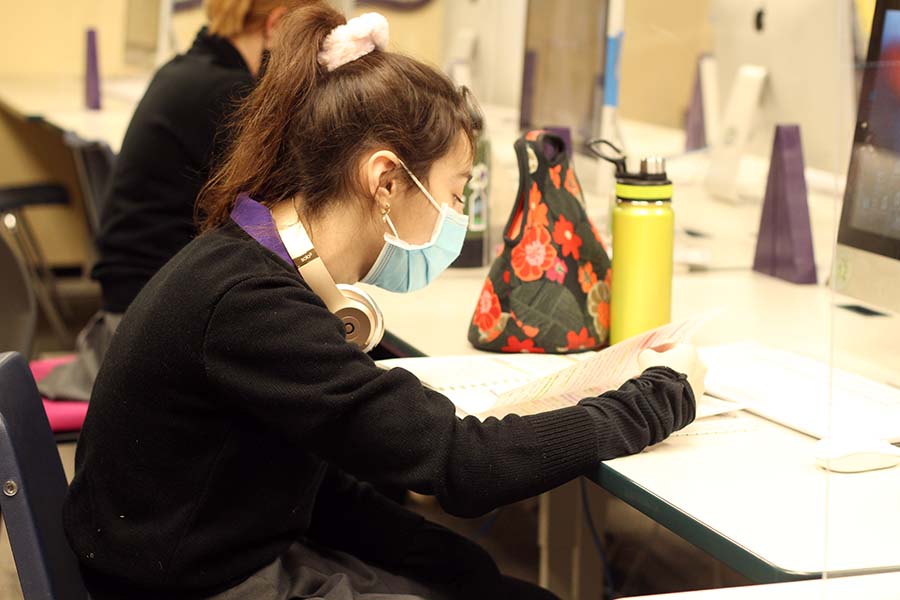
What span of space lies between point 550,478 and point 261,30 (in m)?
1.48

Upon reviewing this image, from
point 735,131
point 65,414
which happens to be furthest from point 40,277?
point 735,131

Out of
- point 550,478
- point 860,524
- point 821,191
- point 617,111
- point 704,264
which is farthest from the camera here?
point 617,111

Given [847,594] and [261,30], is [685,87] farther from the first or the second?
[847,594]

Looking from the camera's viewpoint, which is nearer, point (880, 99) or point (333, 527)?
point (880, 99)

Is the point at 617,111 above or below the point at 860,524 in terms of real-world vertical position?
above

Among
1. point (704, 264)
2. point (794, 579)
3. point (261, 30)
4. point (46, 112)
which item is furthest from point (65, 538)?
point (46, 112)

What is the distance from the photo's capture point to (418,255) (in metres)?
1.28

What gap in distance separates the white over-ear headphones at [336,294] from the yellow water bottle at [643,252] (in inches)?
13.4

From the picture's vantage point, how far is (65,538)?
1.20 meters

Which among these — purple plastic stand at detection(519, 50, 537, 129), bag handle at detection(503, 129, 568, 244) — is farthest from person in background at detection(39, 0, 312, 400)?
bag handle at detection(503, 129, 568, 244)

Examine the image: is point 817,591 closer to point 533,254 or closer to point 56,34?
point 533,254

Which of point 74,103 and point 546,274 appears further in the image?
point 74,103

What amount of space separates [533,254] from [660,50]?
54.3 inches

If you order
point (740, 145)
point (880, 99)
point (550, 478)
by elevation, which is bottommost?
point (550, 478)
